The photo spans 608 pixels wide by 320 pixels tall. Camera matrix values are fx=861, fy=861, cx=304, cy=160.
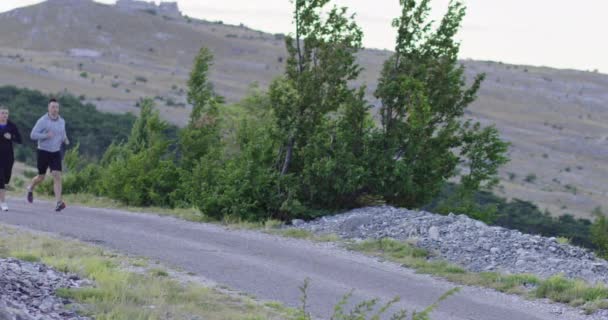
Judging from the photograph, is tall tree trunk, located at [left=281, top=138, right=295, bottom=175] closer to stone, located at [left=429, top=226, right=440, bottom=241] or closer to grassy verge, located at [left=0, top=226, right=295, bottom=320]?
stone, located at [left=429, top=226, right=440, bottom=241]

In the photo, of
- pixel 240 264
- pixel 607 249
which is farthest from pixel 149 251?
pixel 607 249

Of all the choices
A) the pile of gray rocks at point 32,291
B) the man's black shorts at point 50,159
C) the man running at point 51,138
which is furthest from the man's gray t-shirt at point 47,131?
the pile of gray rocks at point 32,291

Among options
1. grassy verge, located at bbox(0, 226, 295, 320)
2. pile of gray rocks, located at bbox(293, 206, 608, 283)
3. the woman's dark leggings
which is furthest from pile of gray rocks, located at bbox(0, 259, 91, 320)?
the woman's dark leggings

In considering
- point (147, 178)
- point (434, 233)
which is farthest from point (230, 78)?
point (434, 233)

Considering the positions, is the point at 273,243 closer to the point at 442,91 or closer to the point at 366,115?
the point at 366,115

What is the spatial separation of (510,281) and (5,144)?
8950mm

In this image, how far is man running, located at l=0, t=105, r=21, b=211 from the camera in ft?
48.7

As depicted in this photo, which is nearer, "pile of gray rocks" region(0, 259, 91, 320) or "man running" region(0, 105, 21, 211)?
"pile of gray rocks" region(0, 259, 91, 320)

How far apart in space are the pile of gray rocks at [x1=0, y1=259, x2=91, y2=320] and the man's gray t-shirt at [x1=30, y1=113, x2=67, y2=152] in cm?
623

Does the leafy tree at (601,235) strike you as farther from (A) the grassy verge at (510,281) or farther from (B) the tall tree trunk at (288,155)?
(A) the grassy verge at (510,281)

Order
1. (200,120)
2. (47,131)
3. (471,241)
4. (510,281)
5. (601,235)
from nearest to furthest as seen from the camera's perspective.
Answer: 1. (510,281)
2. (471,241)
3. (47,131)
4. (200,120)
5. (601,235)

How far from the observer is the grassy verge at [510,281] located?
10.2 m

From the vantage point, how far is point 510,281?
434 inches

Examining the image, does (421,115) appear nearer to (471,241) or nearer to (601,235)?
(471,241)
